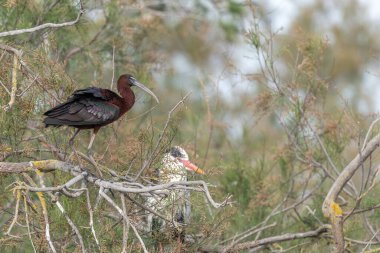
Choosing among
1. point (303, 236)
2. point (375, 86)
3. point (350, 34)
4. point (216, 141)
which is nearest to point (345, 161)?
point (375, 86)

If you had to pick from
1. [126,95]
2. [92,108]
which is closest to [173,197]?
[92,108]

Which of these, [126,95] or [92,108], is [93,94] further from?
[126,95]

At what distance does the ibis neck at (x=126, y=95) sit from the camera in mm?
6973

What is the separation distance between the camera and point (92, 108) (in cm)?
667

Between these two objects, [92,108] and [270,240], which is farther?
[270,240]

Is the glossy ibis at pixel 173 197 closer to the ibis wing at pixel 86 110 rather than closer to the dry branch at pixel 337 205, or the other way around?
the ibis wing at pixel 86 110

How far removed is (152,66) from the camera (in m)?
9.99

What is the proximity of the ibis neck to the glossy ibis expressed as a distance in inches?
17.0

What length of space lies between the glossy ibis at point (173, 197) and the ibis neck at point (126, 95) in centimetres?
43

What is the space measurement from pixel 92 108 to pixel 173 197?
35.8 inches

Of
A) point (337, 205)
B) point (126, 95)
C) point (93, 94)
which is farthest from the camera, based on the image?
point (126, 95)

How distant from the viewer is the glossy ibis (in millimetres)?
6148

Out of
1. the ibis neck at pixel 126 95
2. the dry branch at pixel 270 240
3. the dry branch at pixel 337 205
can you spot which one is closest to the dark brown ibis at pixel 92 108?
the ibis neck at pixel 126 95

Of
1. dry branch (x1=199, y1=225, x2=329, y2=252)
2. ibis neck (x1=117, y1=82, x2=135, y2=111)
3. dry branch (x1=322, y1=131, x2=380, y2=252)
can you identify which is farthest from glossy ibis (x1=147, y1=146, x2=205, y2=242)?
dry branch (x1=322, y1=131, x2=380, y2=252)
